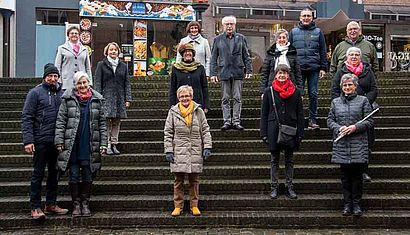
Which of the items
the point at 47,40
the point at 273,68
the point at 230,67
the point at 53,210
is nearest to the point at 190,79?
the point at 230,67

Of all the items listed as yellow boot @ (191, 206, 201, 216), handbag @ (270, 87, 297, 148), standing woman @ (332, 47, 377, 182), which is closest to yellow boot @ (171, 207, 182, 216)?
yellow boot @ (191, 206, 201, 216)

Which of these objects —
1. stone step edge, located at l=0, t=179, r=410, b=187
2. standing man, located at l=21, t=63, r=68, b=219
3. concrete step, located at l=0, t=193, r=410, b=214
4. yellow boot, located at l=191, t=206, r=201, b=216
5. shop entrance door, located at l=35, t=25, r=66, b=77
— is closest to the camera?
standing man, located at l=21, t=63, r=68, b=219

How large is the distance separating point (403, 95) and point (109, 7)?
1162 centimetres

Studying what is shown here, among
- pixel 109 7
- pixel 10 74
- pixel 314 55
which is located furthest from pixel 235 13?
pixel 314 55

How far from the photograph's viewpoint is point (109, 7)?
63.7 feet

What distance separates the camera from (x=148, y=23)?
20.0 metres

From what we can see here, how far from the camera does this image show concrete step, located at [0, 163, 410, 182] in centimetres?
813

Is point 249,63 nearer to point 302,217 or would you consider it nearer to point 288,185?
point 288,185

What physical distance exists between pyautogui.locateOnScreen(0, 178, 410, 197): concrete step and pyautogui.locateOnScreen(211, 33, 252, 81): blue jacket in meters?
2.10

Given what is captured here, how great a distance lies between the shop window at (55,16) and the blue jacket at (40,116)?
13.0 meters

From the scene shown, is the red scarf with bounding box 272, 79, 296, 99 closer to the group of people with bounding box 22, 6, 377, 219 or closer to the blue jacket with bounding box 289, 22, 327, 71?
the group of people with bounding box 22, 6, 377, 219

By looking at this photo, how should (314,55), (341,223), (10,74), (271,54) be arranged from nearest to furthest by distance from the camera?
(341,223) → (271,54) → (314,55) → (10,74)

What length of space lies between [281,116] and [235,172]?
4.35 feet

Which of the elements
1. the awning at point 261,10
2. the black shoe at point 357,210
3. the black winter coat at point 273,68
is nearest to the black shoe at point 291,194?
the black shoe at point 357,210
